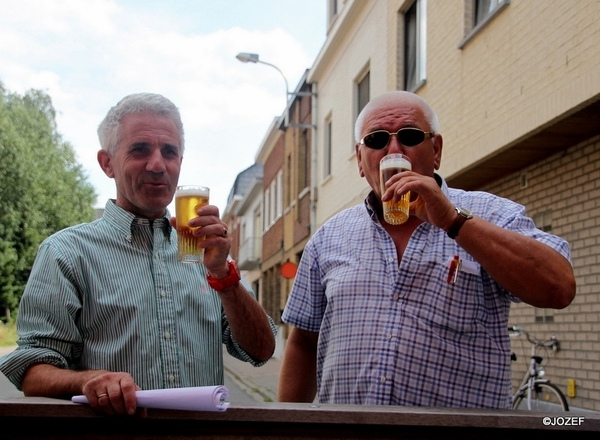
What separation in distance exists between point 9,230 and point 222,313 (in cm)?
3259

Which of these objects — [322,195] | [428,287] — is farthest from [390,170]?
[322,195]

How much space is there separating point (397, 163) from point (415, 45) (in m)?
9.78

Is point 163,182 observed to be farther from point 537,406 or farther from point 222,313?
point 537,406

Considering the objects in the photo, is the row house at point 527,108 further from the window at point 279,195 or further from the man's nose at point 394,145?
the window at point 279,195

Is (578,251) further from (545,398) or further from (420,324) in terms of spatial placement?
(420,324)

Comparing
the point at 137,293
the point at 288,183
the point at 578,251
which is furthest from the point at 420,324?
the point at 288,183

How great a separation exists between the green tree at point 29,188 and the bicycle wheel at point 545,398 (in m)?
27.9

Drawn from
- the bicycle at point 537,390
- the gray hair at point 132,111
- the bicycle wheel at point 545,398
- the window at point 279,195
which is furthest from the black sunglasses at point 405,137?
the window at point 279,195

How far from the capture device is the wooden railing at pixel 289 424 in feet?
6.01

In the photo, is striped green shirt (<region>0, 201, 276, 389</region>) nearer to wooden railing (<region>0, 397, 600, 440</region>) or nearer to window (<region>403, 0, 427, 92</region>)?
wooden railing (<region>0, 397, 600, 440</region>)

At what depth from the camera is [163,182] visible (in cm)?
251

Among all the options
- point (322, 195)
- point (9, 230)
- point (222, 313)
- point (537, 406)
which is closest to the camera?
point (222, 313)

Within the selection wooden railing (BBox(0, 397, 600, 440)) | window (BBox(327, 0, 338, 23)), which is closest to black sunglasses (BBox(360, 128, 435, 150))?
wooden railing (BBox(0, 397, 600, 440))

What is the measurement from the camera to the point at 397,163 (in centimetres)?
258
